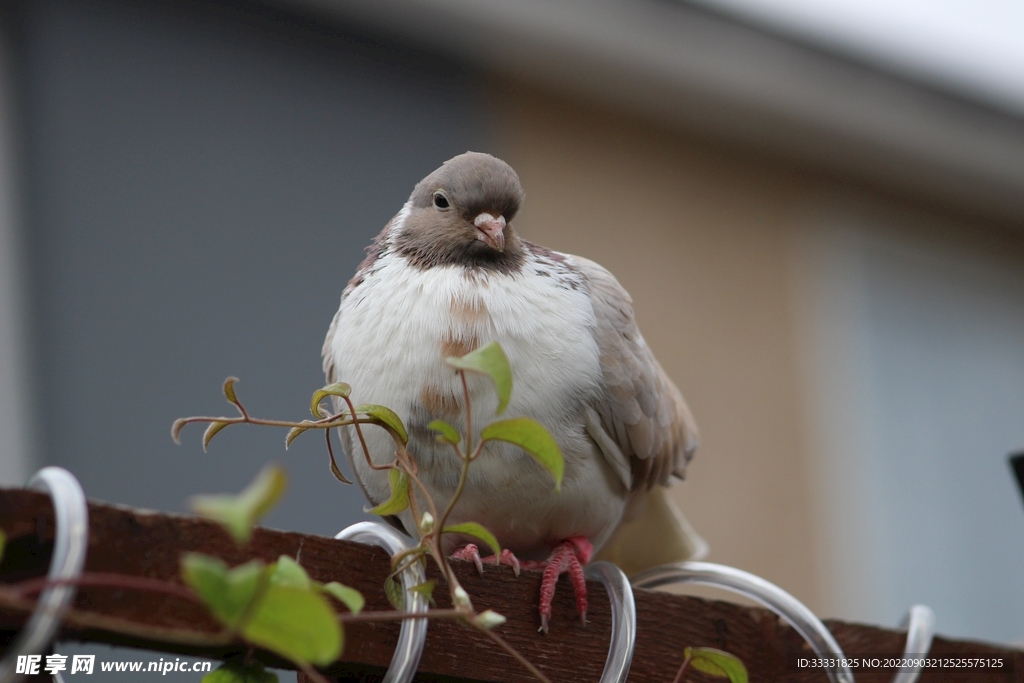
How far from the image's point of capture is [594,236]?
6.23 meters

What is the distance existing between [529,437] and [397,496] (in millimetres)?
272

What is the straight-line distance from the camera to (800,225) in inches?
280

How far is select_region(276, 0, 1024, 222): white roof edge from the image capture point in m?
5.74

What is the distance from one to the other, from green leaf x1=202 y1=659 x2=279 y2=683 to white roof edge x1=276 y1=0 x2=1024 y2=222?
467 cm

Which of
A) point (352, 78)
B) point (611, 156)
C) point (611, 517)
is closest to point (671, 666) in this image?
point (611, 517)

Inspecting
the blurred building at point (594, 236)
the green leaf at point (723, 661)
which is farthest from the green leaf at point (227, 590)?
the blurred building at point (594, 236)

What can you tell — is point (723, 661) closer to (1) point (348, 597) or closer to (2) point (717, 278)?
(1) point (348, 597)

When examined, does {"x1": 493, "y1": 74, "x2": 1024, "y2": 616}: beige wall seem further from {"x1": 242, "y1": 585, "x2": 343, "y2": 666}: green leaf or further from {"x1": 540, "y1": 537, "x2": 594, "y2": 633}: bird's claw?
{"x1": 242, "y1": 585, "x2": 343, "y2": 666}: green leaf

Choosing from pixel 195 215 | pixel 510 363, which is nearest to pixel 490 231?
pixel 510 363

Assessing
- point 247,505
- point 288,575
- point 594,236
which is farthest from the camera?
point 594,236

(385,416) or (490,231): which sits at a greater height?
(490,231)

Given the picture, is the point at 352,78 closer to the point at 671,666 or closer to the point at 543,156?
the point at 543,156

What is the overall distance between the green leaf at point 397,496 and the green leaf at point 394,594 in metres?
0.09

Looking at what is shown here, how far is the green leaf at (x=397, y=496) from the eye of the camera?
1.54 meters
